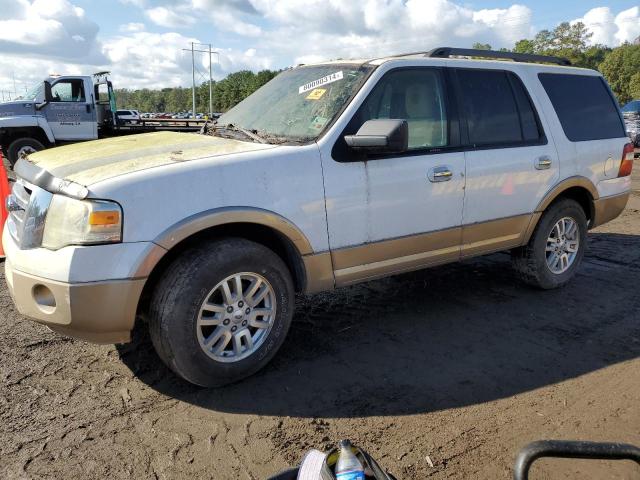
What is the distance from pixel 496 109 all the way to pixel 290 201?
6.91 feet

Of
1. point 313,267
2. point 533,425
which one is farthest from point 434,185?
point 533,425

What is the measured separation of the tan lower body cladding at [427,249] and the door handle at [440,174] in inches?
15.6

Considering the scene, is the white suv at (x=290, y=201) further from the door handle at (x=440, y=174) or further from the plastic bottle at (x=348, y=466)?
the plastic bottle at (x=348, y=466)

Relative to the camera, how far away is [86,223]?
8.87ft

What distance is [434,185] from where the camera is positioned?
3844 millimetres

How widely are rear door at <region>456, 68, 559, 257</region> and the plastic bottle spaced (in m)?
2.81

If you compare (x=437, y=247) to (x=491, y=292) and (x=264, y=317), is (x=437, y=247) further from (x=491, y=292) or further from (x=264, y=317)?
(x=264, y=317)

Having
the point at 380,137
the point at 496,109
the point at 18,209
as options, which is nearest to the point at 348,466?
the point at 380,137

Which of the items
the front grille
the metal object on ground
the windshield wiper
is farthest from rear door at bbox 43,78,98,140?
the metal object on ground

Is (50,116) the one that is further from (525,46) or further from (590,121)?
(525,46)

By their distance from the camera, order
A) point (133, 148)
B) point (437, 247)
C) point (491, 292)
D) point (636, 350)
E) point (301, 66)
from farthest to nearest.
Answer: point (491, 292) < point (301, 66) < point (437, 247) < point (636, 350) < point (133, 148)

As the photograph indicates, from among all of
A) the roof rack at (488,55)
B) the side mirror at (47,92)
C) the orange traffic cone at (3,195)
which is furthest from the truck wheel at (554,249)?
the side mirror at (47,92)

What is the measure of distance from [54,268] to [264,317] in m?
1.20

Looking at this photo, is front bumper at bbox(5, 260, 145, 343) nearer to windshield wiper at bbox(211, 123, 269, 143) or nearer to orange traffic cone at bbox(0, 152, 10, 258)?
windshield wiper at bbox(211, 123, 269, 143)
